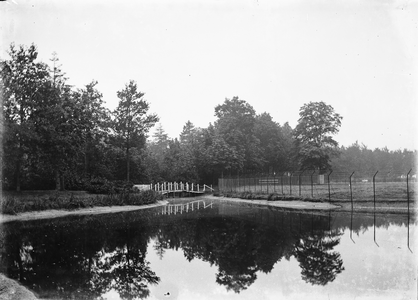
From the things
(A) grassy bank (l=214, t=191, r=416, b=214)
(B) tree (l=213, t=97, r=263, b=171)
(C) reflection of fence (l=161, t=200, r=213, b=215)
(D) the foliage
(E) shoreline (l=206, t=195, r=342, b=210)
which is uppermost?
(B) tree (l=213, t=97, r=263, b=171)

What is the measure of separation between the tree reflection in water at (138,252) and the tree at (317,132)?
129ft

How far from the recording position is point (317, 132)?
60.4 m

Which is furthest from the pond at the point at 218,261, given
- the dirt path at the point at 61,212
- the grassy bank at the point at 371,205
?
the grassy bank at the point at 371,205

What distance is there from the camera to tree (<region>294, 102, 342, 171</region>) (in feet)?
193

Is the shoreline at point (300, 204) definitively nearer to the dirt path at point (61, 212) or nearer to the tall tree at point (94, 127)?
the dirt path at point (61, 212)

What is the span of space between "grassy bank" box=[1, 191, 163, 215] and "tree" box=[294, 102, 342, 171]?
30.1 meters

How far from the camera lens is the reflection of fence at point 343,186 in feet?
96.9

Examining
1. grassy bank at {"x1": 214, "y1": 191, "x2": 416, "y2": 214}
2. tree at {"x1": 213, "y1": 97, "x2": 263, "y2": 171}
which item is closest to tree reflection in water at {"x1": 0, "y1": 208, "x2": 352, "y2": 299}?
grassy bank at {"x1": 214, "y1": 191, "x2": 416, "y2": 214}

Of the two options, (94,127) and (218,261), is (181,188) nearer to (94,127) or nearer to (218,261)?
(94,127)

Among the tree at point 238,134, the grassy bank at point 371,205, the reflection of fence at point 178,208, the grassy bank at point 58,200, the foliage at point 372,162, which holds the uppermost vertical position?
the tree at point 238,134

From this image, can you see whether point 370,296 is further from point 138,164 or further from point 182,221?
point 138,164

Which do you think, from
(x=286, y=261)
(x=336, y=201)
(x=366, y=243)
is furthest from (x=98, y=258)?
(x=336, y=201)

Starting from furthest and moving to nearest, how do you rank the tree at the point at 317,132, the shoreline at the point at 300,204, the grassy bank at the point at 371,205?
1. the tree at the point at 317,132
2. the shoreline at the point at 300,204
3. the grassy bank at the point at 371,205

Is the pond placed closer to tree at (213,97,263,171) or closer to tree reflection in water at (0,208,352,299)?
tree reflection in water at (0,208,352,299)
